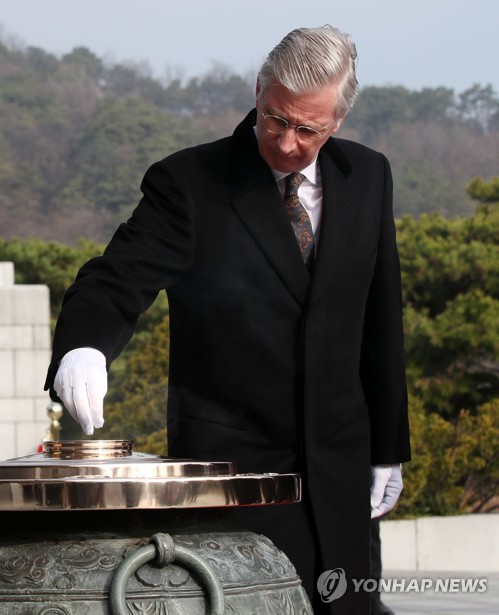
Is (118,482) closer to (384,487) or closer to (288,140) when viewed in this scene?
(288,140)

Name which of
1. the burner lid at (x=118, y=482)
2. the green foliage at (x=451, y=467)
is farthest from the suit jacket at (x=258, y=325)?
the green foliage at (x=451, y=467)

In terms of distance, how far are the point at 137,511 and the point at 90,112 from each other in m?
45.8

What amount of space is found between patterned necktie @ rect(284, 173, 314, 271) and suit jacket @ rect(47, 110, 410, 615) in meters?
0.04

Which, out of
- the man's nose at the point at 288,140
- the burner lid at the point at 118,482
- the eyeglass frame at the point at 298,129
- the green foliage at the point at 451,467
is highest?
the eyeglass frame at the point at 298,129

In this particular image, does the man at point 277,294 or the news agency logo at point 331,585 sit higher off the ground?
the man at point 277,294

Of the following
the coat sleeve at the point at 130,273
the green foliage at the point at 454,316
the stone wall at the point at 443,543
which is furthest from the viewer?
the green foliage at the point at 454,316

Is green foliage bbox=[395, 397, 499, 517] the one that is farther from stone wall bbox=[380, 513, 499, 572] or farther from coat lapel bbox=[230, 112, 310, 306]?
coat lapel bbox=[230, 112, 310, 306]

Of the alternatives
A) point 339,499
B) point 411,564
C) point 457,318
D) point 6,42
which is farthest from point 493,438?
point 6,42

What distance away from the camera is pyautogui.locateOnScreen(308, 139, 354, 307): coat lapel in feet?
10.2

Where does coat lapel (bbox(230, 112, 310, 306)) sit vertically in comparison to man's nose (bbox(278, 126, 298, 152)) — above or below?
below

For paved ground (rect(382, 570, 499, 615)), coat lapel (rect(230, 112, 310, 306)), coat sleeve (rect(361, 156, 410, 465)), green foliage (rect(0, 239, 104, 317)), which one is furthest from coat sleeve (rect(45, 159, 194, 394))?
green foliage (rect(0, 239, 104, 317))

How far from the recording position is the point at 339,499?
3.12 metres

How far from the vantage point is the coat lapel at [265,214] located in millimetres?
3105

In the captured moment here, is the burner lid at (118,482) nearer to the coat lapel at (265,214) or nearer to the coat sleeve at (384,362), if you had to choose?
the coat lapel at (265,214)
